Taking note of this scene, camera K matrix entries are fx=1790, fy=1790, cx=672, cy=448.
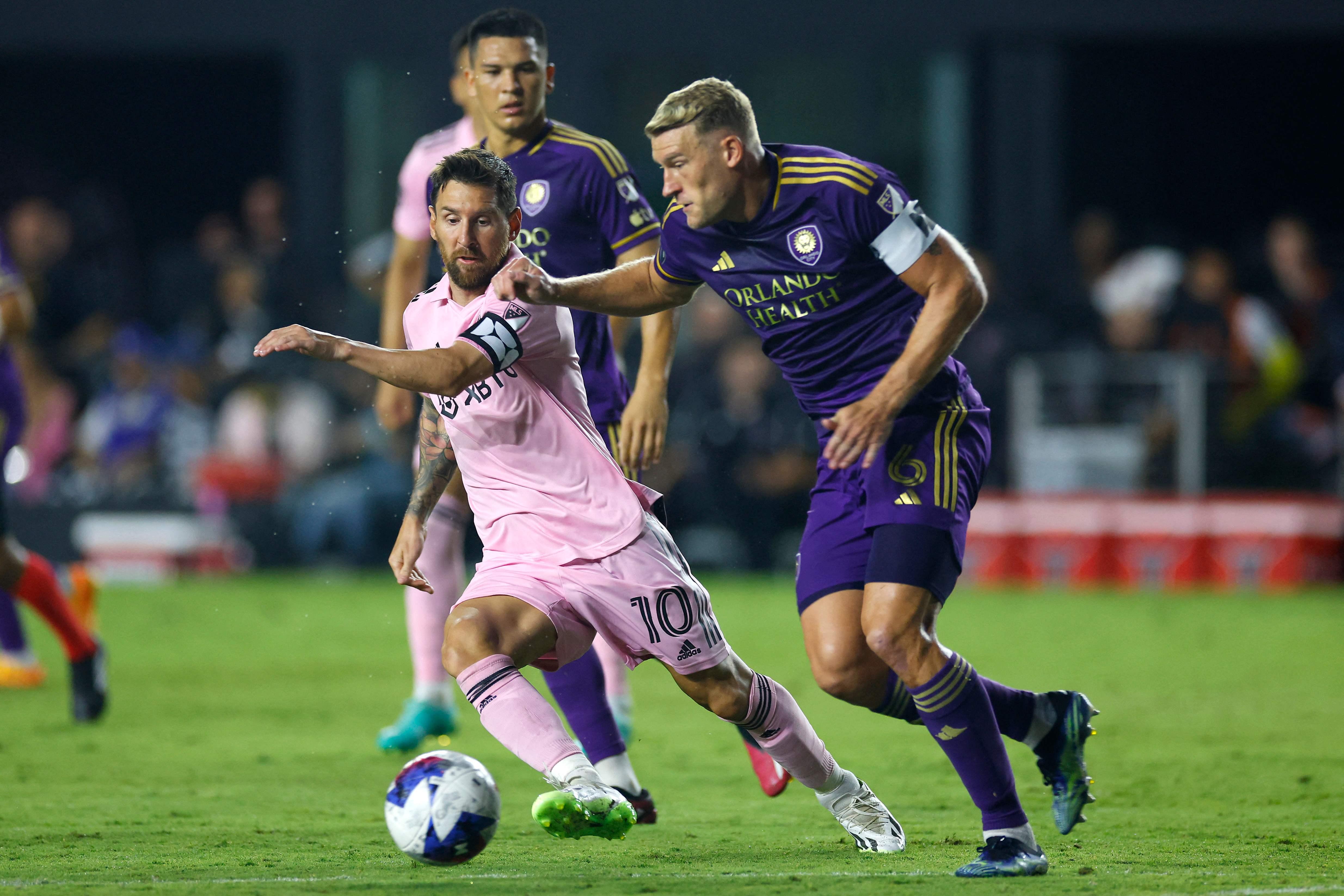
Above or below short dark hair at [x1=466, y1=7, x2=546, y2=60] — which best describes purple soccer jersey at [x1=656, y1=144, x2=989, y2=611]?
below

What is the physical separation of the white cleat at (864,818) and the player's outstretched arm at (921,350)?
97 cm

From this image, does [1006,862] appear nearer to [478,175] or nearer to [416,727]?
[478,175]

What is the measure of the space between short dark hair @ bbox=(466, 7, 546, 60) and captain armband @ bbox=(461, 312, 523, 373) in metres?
1.70

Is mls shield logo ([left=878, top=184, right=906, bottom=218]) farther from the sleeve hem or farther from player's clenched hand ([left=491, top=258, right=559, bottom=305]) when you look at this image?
player's clenched hand ([left=491, top=258, right=559, bottom=305])

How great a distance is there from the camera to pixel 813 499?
5.06 meters

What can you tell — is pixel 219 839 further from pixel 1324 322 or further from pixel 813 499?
pixel 1324 322

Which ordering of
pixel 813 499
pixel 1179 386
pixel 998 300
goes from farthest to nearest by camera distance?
pixel 998 300 < pixel 1179 386 < pixel 813 499

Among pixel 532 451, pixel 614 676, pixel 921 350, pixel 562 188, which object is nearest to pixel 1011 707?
pixel 921 350

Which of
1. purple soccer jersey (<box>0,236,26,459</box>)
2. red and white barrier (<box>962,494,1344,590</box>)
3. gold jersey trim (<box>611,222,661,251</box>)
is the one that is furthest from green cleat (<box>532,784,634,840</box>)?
red and white barrier (<box>962,494,1344,590</box>)

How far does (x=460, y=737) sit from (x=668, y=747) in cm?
86

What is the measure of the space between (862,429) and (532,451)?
89cm

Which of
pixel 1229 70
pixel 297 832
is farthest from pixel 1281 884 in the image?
pixel 1229 70

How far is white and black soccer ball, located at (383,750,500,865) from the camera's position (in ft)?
Answer: 14.2

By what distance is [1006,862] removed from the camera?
4.47 m
